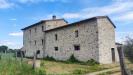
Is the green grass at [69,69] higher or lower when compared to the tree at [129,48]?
lower

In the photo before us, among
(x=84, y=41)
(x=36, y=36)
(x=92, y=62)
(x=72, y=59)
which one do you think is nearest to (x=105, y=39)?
(x=84, y=41)

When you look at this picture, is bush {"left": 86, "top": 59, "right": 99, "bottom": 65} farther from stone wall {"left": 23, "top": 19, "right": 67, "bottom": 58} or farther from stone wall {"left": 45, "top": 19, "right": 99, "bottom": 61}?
stone wall {"left": 23, "top": 19, "right": 67, "bottom": 58}

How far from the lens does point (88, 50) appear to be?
3341cm

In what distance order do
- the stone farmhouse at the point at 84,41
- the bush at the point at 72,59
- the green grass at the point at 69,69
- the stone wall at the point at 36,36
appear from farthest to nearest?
the stone wall at the point at 36,36, the bush at the point at 72,59, the stone farmhouse at the point at 84,41, the green grass at the point at 69,69

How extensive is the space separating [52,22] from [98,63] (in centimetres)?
1692

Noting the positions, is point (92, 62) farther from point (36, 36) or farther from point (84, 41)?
point (36, 36)

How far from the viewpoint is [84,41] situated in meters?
34.3

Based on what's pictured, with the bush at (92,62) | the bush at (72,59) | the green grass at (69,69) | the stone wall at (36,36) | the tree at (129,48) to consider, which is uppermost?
the stone wall at (36,36)

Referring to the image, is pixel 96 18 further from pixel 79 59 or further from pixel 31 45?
pixel 31 45

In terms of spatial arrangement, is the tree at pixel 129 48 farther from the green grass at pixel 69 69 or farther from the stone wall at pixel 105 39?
the stone wall at pixel 105 39

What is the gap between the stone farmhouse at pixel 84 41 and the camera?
3256 cm

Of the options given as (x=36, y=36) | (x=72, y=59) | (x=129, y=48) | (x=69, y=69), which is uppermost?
(x=36, y=36)

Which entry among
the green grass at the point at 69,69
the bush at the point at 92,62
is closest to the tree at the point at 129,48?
the green grass at the point at 69,69

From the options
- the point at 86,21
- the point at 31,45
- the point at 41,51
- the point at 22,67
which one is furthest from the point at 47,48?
the point at 22,67
